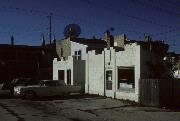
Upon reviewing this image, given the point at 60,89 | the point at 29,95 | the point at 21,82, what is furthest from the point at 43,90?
the point at 21,82

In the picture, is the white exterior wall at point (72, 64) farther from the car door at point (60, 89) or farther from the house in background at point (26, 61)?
the house in background at point (26, 61)

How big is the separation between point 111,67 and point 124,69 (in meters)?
→ 1.75

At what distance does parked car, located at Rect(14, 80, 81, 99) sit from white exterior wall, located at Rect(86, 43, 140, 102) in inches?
84.9


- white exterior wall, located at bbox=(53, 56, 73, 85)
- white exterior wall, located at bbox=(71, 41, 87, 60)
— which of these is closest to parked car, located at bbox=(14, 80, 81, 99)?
white exterior wall, located at bbox=(53, 56, 73, 85)

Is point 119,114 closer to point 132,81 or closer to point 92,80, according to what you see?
point 132,81

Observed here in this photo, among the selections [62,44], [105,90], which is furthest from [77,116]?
[62,44]

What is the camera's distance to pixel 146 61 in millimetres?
18344

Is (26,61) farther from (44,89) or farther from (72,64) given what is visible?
(44,89)

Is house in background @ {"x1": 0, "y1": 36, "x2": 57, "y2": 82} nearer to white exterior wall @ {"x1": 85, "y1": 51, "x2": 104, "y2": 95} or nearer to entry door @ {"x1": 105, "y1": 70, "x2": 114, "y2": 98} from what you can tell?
white exterior wall @ {"x1": 85, "y1": 51, "x2": 104, "y2": 95}

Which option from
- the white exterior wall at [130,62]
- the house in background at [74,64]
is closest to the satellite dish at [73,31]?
the house in background at [74,64]

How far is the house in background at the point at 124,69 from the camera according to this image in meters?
18.3

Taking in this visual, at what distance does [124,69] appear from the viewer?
2083cm

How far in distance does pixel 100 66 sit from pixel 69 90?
3.46 m

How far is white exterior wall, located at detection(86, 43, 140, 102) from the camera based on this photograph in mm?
18831
